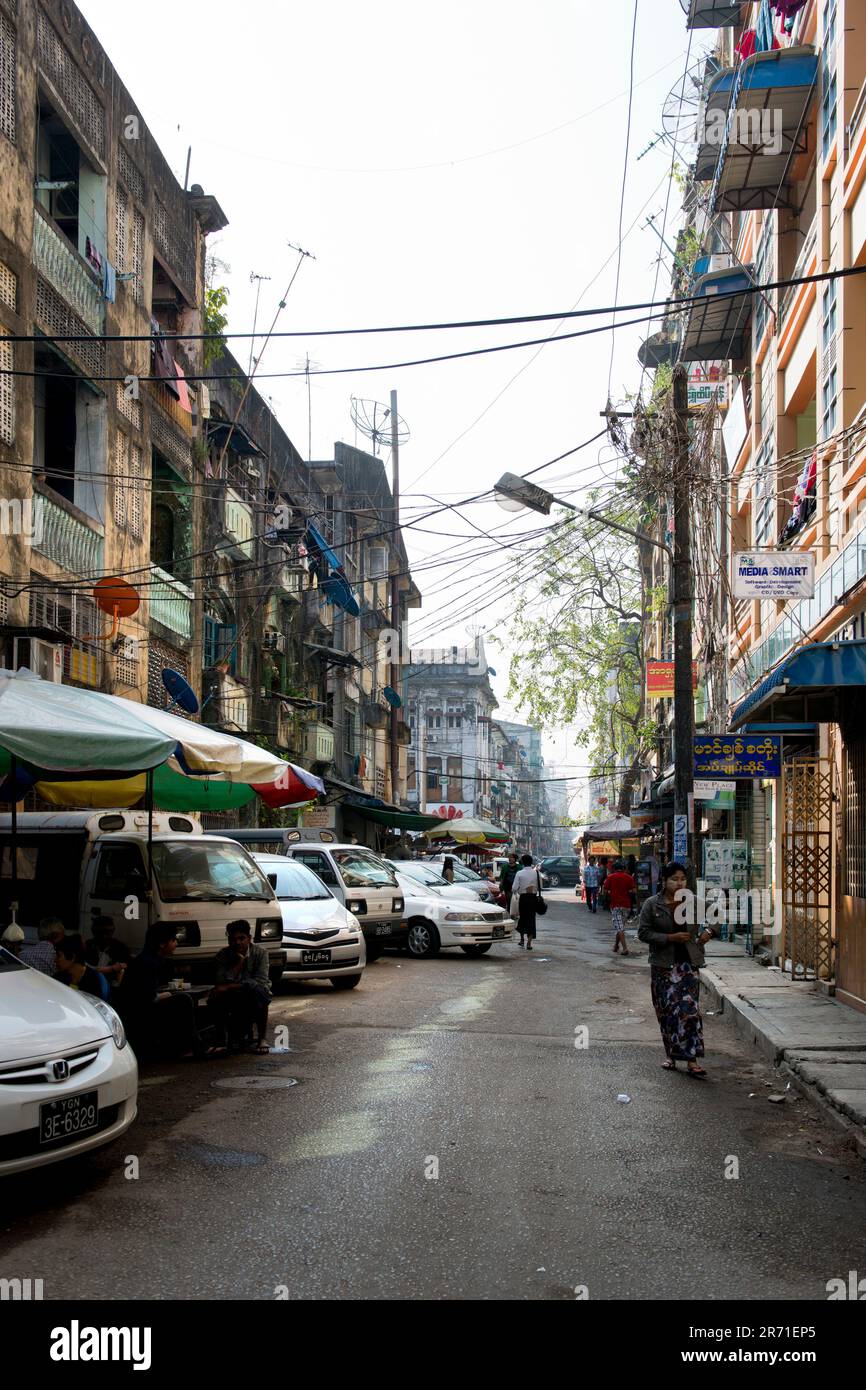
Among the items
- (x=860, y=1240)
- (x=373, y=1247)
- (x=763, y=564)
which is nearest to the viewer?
(x=373, y=1247)

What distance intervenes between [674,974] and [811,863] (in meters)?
6.22

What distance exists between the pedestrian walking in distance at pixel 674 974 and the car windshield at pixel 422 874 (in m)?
12.7

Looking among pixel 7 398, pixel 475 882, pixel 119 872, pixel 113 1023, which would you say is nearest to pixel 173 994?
pixel 119 872

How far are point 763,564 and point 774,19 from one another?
9.71 m

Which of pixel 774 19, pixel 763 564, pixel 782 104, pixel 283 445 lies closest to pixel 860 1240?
pixel 763 564

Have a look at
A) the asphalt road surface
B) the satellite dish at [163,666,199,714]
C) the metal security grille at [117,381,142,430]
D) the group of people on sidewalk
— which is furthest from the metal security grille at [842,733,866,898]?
the metal security grille at [117,381,142,430]

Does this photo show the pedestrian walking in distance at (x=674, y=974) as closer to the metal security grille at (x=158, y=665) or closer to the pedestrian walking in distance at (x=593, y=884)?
the metal security grille at (x=158, y=665)

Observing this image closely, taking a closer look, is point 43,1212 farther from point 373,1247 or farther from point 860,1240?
point 860,1240

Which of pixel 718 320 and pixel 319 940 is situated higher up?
pixel 718 320

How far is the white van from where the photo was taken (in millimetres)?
12164

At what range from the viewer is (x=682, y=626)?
18234 mm

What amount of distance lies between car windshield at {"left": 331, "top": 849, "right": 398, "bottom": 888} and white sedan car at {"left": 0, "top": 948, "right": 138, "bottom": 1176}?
12.9 metres

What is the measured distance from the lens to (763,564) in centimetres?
1516

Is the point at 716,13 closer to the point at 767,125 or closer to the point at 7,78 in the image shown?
the point at 767,125
